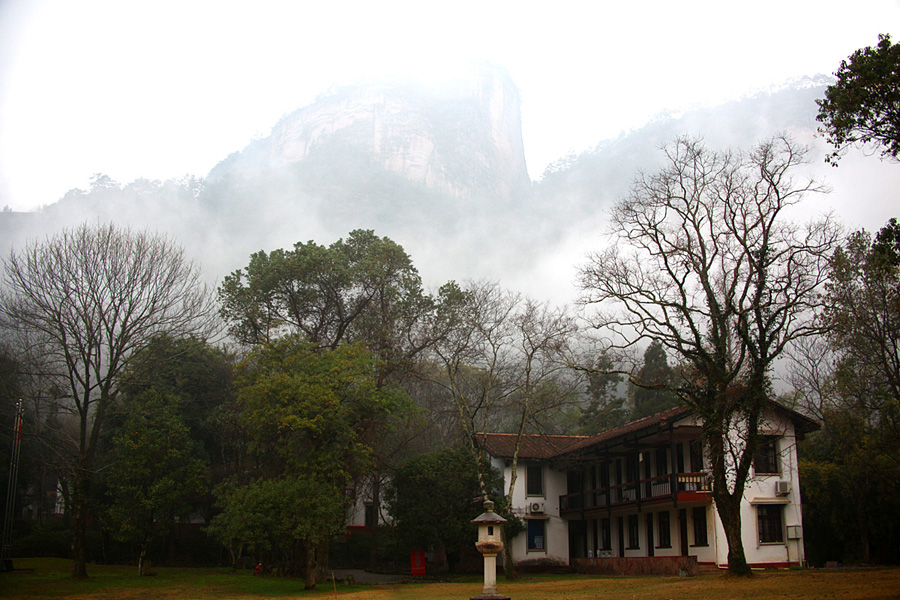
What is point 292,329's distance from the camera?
33.7 metres

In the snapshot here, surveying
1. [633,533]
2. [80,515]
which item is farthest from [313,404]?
[633,533]

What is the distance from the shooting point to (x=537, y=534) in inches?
1492

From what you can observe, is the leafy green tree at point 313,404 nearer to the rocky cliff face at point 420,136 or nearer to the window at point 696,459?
the window at point 696,459

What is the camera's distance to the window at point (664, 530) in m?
31.0

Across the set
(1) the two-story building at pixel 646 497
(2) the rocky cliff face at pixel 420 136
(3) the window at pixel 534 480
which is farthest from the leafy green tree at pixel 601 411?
(2) the rocky cliff face at pixel 420 136

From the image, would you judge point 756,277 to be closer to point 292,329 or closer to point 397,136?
point 292,329

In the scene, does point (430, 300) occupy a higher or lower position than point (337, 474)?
higher

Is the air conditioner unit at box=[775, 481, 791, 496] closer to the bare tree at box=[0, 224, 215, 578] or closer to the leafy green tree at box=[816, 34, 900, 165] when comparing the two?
the leafy green tree at box=[816, 34, 900, 165]

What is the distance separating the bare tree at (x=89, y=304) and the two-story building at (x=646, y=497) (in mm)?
19646

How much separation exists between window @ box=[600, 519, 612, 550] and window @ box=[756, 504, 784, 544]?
898 cm

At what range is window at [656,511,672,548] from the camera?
102 ft

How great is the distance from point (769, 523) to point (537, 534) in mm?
13230

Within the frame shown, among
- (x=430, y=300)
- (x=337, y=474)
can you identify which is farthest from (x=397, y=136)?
(x=337, y=474)

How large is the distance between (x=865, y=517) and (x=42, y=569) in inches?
1517
